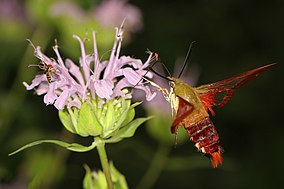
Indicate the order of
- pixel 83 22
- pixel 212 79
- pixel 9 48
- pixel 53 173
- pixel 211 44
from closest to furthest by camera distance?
pixel 53 173, pixel 83 22, pixel 9 48, pixel 212 79, pixel 211 44

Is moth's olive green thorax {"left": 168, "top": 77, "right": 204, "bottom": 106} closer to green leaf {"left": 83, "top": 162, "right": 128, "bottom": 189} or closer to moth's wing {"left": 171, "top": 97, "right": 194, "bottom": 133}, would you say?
moth's wing {"left": 171, "top": 97, "right": 194, "bottom": 133}

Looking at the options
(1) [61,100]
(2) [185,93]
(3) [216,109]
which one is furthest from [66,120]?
(3) [216,109]

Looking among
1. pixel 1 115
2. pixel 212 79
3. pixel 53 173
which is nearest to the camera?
pixel 53 173

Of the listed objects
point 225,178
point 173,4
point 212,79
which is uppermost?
point 173,4

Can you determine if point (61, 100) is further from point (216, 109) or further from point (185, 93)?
point (216, 109)

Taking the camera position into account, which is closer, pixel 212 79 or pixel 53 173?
pixel 53 173

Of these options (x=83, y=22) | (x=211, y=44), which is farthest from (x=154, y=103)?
(x=211, y=44)

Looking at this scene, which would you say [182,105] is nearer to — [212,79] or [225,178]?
[225,178]
